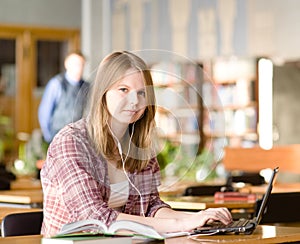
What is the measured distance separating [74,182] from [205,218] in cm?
46

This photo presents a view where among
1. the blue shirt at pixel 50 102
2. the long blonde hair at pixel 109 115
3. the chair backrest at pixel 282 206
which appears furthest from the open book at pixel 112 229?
the blue shirt at pixel 50 102

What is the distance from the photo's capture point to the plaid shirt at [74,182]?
3125 mm

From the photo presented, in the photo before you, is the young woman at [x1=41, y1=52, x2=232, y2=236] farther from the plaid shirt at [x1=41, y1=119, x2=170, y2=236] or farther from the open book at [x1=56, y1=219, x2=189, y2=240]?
the open book at [x1=56, y1=219, x2=189, y2=240]

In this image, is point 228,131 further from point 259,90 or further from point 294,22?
point 294,22

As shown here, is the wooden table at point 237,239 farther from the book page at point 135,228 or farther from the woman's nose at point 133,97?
the woman's nose at point 133,97

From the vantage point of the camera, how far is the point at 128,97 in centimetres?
315

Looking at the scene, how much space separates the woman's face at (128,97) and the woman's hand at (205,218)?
1.31ft

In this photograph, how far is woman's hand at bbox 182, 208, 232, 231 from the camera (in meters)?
3.02

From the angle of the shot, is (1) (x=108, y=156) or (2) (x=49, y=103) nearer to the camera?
(1) (x=108, y=156)

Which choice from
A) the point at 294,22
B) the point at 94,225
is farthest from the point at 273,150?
the point at 94,225

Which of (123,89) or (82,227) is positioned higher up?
(123,89)

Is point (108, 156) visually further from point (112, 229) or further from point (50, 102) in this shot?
point (50, 102)

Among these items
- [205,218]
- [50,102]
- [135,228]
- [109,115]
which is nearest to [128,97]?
[109,115]

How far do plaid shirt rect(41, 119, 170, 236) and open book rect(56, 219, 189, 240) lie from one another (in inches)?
13.6
